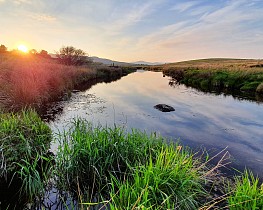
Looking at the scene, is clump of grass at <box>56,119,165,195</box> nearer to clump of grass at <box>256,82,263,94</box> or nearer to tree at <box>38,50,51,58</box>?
clump of grass at <box>256,82,263,94</box>

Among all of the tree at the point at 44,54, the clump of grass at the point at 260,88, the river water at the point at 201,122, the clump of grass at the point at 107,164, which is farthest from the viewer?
the tree at the point at 44,54

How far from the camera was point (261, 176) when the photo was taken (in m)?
6.14

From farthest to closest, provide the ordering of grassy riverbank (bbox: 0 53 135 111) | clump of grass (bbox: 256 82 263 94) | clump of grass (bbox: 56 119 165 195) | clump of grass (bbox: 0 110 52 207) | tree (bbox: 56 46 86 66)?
tree (bbox: 56 46 86 66)
clump of grass (bbox: 256 82 263 94)
grassy riverbank (bbox: 0 53 135 111)
clump of grass (bbox: 56 119 165 195)
clump of grass (bbox: 0 110 52 207)

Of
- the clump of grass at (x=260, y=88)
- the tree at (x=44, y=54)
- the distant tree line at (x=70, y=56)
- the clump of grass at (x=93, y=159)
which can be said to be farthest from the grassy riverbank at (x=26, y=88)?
the tree at (x=44, y=54)

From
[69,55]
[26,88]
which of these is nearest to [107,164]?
[26,88]

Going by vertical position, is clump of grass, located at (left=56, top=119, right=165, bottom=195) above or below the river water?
above

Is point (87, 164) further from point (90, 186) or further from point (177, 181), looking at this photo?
point (177, 181)

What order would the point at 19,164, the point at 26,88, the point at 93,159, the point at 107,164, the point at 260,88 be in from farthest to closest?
1. the point at 260,88
2. the point at 26,88
3. the point at 107,164
4. the point at 93,159
5. the point at 19,164

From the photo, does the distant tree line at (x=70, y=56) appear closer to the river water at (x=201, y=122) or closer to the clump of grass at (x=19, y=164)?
the river water at (x=201, y=122)

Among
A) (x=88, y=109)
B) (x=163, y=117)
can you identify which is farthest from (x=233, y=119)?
(x=88, y=109)

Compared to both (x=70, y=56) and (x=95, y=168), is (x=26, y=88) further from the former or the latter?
(x=70, y=56)

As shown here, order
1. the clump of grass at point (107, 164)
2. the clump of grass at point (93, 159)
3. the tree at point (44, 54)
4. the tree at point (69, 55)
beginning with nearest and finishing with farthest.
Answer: the clump of grass at point (107, 164)
the clump of grass at point (93, 159)
the tree at point (69, 55)
the tree at point (44, 54)

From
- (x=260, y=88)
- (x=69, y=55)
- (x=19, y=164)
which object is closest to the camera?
(x=19, y=164)

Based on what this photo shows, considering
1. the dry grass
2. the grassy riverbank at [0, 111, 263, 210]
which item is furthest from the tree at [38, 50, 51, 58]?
the grassy riverbank at [0, 111, 263, 210]
